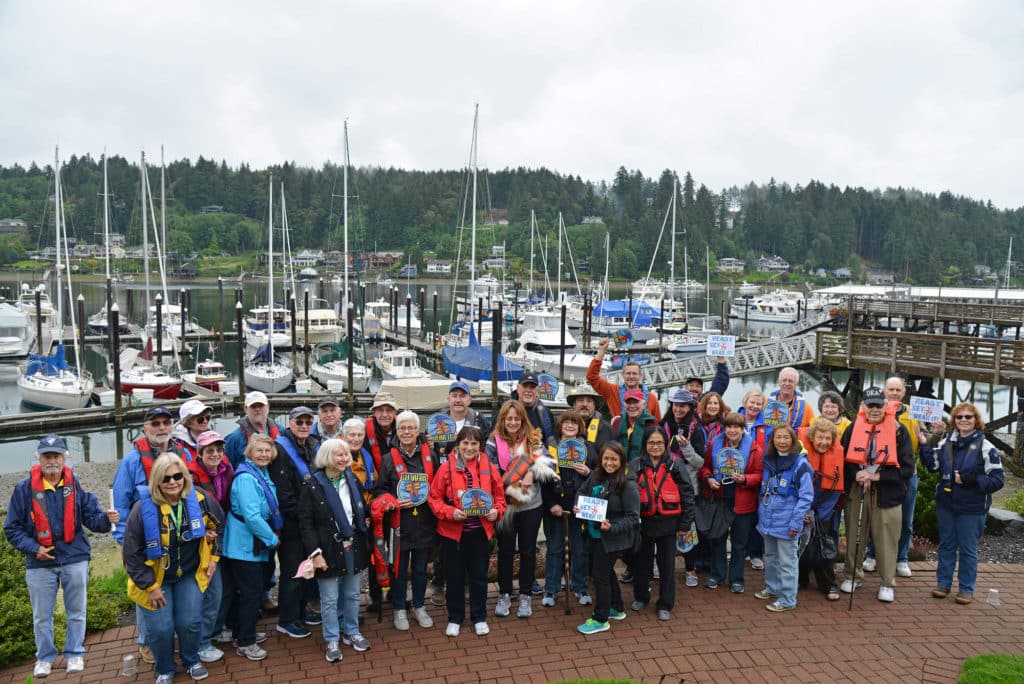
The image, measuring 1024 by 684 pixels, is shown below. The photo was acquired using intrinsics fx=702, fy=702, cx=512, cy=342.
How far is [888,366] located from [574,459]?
14156 millimetres

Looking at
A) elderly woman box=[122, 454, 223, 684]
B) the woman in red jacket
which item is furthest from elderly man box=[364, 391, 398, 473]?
elderly woman box=[122, 454, 223, 684]

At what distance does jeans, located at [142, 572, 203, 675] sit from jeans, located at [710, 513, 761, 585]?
15.6 ft

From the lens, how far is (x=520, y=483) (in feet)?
20.1

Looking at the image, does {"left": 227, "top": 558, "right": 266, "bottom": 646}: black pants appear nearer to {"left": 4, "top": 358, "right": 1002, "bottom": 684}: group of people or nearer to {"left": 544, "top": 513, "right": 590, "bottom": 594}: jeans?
{"left": 4, "top": 358, "right": 1002, "bottom": 684}: group of people

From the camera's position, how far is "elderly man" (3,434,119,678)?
5098mm

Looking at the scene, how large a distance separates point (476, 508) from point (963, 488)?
4586 millimetres

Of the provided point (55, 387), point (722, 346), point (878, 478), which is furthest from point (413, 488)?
point (55, 387)

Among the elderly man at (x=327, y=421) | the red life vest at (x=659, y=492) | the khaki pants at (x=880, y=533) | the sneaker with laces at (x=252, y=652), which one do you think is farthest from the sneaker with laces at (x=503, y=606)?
the khaki pants at (x=880, y=533)

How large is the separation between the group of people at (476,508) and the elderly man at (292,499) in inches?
→ 0.7

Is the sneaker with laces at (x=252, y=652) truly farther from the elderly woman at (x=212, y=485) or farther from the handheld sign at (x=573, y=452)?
the handheld sign at (x=573, y=452)

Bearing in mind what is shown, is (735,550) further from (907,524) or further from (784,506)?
(907,524)

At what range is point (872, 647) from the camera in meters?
5.91

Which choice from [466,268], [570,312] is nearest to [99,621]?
[570,312]

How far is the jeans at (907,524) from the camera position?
720 centimetres
